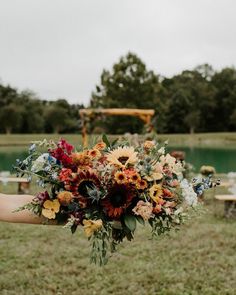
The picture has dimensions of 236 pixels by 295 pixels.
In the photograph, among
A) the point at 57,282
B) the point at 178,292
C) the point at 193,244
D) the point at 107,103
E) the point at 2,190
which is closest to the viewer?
the point at 178,292

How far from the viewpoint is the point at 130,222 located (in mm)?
2604

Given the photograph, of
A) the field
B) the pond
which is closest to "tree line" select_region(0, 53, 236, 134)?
the pond

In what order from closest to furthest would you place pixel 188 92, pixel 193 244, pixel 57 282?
pixel 57 282
pixel 193 244
pixel 188 92

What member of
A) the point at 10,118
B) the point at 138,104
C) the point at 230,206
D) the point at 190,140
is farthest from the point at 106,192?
the point at 10,118

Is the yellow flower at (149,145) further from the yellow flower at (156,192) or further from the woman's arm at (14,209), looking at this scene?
the woman's arm at (14,209)

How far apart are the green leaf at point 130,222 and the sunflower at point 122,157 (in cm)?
24

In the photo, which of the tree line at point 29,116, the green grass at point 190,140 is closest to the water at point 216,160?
the green grass at point 190,140

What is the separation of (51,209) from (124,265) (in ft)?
9.92

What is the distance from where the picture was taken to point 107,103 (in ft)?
148

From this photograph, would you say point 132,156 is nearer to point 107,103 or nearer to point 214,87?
point 107,103

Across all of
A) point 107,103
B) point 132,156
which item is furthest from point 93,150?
point 107,103

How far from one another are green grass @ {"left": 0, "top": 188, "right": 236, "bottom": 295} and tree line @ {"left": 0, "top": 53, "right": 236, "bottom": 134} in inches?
1499

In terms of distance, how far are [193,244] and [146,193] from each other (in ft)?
13.2

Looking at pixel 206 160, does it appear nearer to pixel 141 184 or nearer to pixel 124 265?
pixel 124 265
